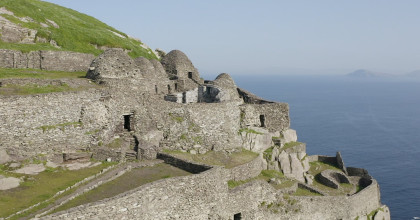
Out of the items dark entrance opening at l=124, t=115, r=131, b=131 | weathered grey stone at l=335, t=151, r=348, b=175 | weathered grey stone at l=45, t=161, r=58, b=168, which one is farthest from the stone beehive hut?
weathered grey stone at l=335, t=151, r=348, b=175

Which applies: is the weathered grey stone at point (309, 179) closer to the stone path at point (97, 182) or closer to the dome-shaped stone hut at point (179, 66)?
the dome-shaped stone hut at point (179, 66)

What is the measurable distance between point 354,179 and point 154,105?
28243mm

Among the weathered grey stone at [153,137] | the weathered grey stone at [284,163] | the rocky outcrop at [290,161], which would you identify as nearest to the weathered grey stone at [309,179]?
the rocky outcrop at [290,161]

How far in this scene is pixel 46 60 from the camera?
4094cm

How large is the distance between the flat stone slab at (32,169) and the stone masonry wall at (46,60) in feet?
59.9

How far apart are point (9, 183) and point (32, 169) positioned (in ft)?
8.95

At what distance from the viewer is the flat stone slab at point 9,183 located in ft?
68.5

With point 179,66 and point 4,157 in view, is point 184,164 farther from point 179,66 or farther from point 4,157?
point 179,66

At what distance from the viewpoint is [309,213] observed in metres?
32.3

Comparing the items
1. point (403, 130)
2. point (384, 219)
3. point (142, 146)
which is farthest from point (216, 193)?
point (403, 130)

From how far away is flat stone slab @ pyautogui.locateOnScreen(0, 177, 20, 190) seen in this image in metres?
20.9

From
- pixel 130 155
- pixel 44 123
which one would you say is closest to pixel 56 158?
pixel 44 123

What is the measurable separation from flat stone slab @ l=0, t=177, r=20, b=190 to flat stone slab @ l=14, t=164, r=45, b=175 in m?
1.48

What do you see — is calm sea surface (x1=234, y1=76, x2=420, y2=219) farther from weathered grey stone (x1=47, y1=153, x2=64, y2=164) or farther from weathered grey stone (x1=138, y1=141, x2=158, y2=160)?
weathered grey stone (x1=47, y1=153, x2=64, y2=164)
